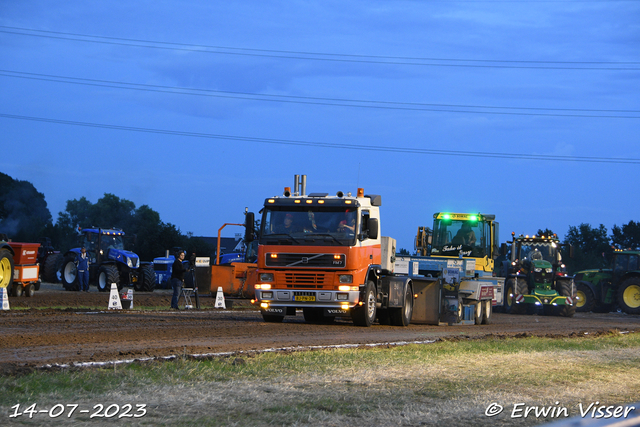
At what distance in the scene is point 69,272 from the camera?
115ft

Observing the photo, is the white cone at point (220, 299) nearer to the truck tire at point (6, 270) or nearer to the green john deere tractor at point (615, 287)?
the truck tire at point (6, 270)

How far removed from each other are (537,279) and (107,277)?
1883 cm

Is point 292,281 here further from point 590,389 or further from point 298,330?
point 590,389

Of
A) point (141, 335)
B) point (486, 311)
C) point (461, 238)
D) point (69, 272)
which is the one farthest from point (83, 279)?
point (141, 335)

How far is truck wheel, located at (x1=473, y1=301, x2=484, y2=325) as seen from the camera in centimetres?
2357

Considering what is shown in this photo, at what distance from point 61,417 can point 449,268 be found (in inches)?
676

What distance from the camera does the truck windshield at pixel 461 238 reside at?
25.8 metres

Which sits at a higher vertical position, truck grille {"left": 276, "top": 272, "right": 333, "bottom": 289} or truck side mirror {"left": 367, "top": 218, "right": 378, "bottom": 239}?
truck side mirror {"left": 367, "top": 218, "right": 378, "bottom": 239}

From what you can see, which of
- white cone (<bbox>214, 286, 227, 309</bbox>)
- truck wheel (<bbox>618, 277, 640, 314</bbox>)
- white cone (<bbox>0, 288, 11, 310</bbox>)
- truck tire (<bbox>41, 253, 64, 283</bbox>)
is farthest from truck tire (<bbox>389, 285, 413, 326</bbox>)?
truck tire (<bbox>41, 253, 64, 283</bbox>)

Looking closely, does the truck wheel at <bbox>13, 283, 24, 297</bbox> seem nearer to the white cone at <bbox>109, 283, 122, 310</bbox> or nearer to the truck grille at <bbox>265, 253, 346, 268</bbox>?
the white cone at <bbox>109, 283, 122, 310</bbox>

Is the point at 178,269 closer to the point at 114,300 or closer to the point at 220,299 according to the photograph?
the point at 114,300

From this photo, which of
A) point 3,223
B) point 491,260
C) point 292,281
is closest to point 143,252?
point 3,223

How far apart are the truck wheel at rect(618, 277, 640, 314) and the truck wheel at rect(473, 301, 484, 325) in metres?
13.4

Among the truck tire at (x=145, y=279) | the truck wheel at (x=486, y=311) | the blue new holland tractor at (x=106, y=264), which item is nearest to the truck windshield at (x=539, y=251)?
the truck wheel at (x=486, y=311)
